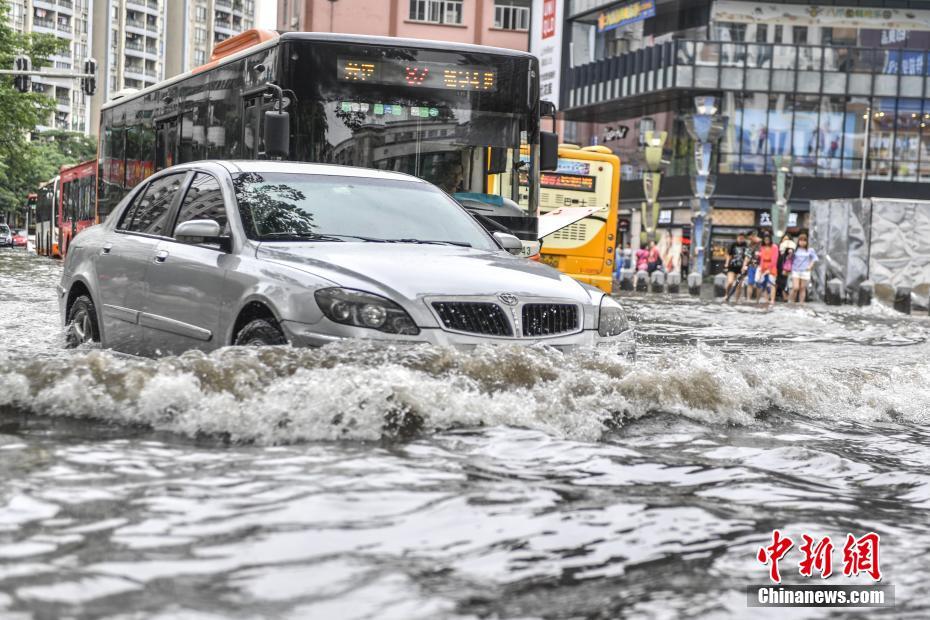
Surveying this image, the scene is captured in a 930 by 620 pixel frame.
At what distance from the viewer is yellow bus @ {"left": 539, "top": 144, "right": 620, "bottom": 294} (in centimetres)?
2739

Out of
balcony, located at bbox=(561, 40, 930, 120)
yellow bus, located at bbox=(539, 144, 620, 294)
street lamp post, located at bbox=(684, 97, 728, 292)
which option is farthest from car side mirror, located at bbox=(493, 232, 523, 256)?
balcony, located at bbox=(561, 40, 930, 120)

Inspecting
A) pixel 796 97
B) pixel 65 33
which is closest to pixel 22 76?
pixel 796 97

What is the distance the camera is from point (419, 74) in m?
14.2

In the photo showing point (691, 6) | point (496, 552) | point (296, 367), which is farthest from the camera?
point (691, 6)

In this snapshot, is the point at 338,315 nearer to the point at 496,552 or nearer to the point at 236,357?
the point at 236,357

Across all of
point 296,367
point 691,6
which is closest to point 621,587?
point 296,367

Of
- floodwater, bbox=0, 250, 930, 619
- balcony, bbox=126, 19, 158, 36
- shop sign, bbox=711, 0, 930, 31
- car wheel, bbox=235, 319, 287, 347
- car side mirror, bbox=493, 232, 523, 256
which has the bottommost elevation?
floodwater, bbox=0, 250, 930, 619

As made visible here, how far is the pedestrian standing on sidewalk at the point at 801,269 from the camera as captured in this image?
30500 mm

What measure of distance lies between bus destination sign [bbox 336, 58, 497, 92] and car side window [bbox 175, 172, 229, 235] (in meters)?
5.56

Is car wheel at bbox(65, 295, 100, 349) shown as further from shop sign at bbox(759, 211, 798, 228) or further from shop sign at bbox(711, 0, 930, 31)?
shop sign at bbox(711, 0, 930, 31)

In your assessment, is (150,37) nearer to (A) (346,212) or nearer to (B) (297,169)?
(B) (297,169)

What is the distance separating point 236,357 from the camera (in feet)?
21.6

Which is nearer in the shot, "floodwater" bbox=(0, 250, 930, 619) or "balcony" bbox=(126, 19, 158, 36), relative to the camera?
"floodwater" bbox=(0, 250, 930, 619)

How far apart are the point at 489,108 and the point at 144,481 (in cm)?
977
